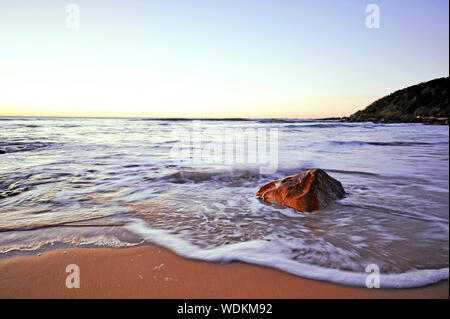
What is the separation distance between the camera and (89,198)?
309 centimetres

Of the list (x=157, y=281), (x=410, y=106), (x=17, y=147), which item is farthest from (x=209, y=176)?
(x=410, y=106)

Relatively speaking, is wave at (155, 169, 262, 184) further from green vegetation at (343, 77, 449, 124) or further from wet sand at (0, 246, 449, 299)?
green vegetation at (343, 77, 449, 124)

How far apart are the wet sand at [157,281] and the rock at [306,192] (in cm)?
117

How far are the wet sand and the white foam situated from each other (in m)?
0.05

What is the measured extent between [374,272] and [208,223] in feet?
4.34

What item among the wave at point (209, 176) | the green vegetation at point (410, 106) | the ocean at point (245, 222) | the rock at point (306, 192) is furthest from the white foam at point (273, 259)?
the green vegetation at point (410, 106)

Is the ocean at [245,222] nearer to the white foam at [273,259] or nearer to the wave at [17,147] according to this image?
the white foam at [273,259]

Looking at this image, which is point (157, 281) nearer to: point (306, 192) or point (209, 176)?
point (306, 192)

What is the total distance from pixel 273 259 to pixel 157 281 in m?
0.75

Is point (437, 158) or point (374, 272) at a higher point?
point (437, 158)

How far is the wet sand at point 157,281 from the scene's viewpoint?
1.32m

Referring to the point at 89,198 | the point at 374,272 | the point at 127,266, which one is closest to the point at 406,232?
the point at 374,272

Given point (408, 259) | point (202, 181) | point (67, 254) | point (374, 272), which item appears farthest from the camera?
point (202, 181)

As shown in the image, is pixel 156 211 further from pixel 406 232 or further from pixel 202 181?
pixel 406 232
